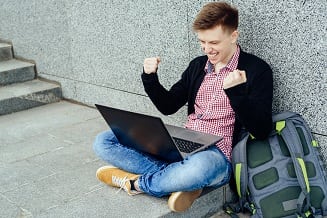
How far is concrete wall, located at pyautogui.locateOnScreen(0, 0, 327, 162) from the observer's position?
111 inches

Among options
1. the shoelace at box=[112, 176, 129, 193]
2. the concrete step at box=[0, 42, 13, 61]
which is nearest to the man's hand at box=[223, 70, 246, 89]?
the shoelace at box=[112, 176, 129, 193]

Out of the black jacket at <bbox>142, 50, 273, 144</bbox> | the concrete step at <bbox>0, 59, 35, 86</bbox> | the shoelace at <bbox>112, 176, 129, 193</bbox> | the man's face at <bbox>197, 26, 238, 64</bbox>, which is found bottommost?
the shoelace at <bbox>112, 176, 129, 193</bbox>

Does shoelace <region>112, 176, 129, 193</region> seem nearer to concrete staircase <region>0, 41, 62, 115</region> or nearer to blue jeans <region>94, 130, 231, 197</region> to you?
blue jeans <region>94, 130, 231, 197</region>

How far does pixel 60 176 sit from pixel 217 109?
1257 millimetres

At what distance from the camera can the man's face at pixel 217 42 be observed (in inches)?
106

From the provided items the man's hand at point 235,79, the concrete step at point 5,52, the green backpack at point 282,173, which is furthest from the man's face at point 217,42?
the concrete step at point 5,52

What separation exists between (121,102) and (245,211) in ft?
6.52

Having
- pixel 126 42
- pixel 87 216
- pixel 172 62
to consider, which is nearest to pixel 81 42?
pixel 126 42

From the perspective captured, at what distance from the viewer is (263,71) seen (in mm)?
2773

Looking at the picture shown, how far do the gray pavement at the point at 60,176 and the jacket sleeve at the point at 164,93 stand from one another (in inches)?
24.7

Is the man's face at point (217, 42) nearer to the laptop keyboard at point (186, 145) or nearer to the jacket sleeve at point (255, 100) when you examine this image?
the jacket sleeve at point (255, 100)

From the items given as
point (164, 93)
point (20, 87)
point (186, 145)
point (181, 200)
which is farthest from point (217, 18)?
point (20, 87)

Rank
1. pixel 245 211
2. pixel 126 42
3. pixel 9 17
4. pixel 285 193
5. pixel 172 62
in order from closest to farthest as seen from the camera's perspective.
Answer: pixel 285 193, pixel 245 211, pixel 172 62, pixel 126 42, pixel 9 17

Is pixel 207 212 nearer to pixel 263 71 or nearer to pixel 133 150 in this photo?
pixel 133 150
